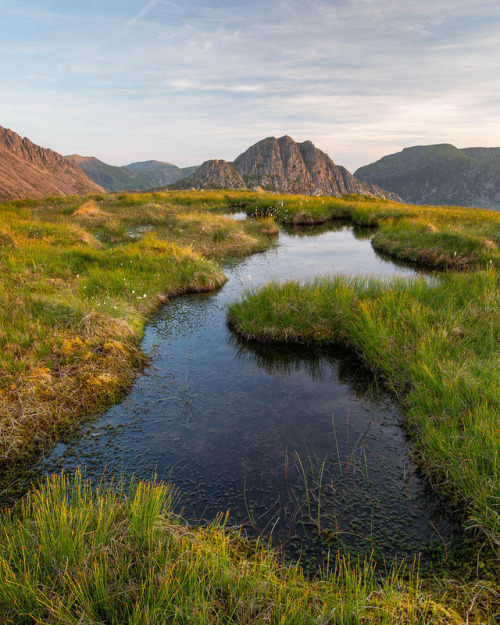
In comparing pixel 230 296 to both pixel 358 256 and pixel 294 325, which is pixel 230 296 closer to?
pixel 294 325

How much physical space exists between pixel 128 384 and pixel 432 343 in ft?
21.2

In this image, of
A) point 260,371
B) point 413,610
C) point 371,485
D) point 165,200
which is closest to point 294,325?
point 260,371

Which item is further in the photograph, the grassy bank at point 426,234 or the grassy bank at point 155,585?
the grassy bank at point 426,234

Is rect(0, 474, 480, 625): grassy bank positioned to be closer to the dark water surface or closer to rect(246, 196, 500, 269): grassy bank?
the dark water surface

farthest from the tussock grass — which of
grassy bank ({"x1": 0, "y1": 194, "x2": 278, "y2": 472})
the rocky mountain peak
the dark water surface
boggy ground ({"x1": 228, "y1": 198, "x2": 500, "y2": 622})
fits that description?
the rocky mountain peak

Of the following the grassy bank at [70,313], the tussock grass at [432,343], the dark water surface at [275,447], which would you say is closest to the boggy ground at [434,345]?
the tussock grass at [432,343]

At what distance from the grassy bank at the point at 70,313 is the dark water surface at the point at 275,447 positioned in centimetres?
62

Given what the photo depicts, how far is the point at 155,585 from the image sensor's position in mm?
2990

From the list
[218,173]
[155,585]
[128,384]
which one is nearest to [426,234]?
[128,384]

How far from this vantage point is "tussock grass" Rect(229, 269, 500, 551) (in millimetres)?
4520

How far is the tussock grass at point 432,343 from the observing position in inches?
178

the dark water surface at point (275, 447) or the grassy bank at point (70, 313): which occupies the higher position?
the grassy bank at point (70, 313)

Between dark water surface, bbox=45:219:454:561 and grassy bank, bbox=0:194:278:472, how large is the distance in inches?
24.5

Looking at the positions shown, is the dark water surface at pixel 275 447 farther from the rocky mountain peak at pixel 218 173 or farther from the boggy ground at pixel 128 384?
the rocky mountain peak at pixel 218 173
